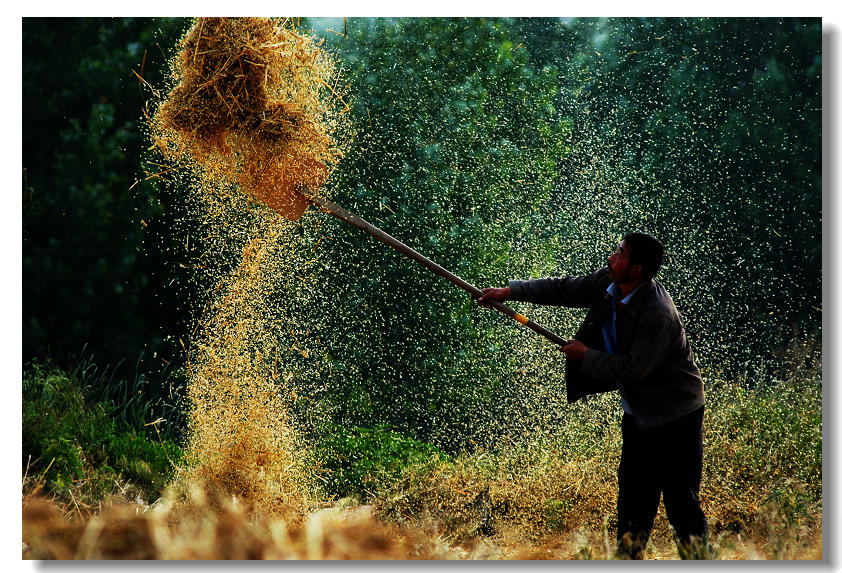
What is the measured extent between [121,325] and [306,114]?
78.0 inches

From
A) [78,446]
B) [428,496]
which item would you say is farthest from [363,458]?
[78,446]

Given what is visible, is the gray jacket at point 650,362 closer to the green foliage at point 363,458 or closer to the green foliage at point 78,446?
the green foliage at point 363,458

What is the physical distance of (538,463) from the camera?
413 centimetres

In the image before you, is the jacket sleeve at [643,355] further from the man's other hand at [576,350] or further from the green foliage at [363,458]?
the green foliage at [363,458]

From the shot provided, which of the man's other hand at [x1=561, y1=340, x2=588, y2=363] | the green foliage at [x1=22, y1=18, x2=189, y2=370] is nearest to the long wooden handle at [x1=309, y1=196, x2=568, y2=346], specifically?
the man's other hand at [x1=561, y1=340, x2=588, y2=363]

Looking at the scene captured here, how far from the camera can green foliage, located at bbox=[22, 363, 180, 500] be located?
371cm

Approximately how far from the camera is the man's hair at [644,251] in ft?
9.41

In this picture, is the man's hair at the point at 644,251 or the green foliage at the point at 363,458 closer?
the man's hair at the point at 644,251

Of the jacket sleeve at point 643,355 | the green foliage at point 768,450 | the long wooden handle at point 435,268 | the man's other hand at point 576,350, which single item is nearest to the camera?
the jacket sleeve at point 643,355

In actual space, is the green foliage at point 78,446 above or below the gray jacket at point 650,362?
below

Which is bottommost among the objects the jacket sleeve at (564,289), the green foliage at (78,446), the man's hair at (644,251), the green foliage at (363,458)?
the green foliage at (78,446)

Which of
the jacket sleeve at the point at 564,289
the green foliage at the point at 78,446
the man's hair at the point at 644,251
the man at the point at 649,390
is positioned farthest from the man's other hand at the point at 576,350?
the green foliage at the point at 78,446

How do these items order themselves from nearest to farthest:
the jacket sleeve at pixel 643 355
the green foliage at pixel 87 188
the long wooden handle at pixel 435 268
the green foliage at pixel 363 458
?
the jacket sleeve at pixel 643 355 → the long wooden handle at pixel 435 268 → the green foliage at pixel 87 188 → the green foliage at pixel 363 458

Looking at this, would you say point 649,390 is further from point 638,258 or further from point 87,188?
point 87,188
